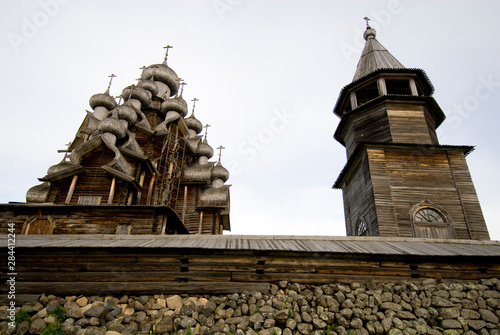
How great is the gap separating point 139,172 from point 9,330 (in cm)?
1017

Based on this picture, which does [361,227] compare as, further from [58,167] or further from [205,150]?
[58,167]

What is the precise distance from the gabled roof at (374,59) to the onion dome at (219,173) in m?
9.27

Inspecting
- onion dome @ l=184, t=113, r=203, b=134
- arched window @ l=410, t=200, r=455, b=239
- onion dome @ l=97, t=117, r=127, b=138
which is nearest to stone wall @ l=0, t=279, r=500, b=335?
arched window @ l=410, t=200, r=455, b=239

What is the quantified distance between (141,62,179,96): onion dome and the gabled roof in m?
14.3

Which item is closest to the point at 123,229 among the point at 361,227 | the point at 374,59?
the point at 361,227

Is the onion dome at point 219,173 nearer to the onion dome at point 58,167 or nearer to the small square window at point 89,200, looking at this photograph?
the small square window at point 89,200

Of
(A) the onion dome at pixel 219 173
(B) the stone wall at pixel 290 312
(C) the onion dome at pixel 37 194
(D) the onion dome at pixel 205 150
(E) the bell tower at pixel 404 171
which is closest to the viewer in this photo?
(B) the stone wall at pixel 290 312

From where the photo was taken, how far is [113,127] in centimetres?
1602

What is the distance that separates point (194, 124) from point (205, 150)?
Answer: 3.42 metres

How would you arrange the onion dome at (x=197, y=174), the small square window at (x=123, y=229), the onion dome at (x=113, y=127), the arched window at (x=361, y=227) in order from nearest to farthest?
the small square window at (x=123, y=229)
the arched window at (x=361, y=227)
the onion dome at (x=113, y=127)
the onion dome at (x=197, y=174)

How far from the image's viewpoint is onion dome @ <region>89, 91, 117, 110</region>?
21156 mm

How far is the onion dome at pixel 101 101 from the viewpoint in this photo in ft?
69.4

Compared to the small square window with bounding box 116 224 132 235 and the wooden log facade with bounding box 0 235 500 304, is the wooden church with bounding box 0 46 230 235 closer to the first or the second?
the small square window with bounding box 116 224 132 235
